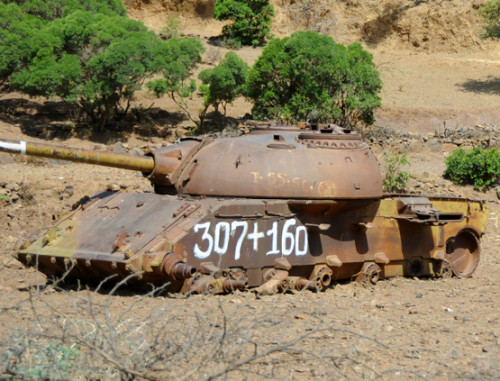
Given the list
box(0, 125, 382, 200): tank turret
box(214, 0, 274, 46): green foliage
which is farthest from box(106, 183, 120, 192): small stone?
box(214, 0, 274, 46): green foliage

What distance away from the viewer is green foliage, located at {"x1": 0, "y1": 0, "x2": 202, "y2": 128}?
70.8ft

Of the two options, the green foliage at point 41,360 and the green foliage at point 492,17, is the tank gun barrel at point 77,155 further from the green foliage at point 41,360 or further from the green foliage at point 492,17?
the green foliage at point 492,17

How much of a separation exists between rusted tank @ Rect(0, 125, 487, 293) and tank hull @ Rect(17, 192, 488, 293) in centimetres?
1

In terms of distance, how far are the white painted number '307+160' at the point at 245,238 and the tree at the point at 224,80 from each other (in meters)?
14.7

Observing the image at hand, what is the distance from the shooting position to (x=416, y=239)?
10906mm

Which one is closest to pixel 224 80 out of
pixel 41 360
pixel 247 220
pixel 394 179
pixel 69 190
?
pixel 394 179

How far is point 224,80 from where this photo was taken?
23.8 metres

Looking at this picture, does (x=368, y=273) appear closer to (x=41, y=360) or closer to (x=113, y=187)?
(x=41, y=360)

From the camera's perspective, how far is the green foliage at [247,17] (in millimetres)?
33906

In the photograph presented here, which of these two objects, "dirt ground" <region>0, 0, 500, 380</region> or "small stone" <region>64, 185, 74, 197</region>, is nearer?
"dirt ground" <region>0, 0, 500, 380</region>

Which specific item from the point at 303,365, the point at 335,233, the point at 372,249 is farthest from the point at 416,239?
the point at 303,365

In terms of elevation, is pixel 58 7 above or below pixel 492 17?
above

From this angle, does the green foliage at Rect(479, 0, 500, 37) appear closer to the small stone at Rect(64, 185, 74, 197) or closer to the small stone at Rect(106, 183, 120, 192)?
the small stone at Rect(106, 183, 120, 192)

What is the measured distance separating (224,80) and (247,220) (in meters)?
15.2
